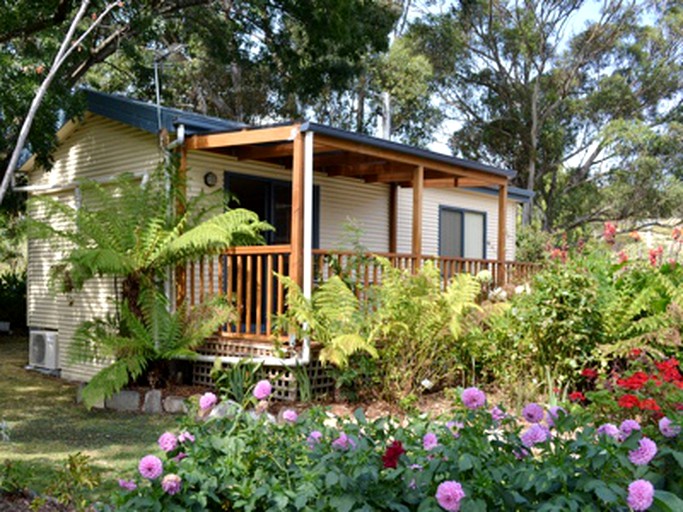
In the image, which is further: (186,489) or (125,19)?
(125,19)

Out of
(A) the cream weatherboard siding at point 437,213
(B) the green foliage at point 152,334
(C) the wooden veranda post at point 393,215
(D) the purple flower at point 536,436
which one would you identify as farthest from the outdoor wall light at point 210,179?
(D) the purple flower at point 536,436

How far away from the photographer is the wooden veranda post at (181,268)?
8.91m

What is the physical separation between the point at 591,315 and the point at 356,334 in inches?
97.2

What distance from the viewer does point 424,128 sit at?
28.1 m

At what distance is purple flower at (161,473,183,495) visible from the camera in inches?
110

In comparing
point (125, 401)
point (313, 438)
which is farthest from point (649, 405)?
point (125, 401)

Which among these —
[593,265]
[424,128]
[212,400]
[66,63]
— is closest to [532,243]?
[424,128]

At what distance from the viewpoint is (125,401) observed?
27.6 ft

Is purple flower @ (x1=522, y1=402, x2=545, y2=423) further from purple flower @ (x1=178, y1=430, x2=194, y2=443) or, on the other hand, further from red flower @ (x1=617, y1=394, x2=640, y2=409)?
red flower @ (x1=617, y1=394, x2=640, y2=409)

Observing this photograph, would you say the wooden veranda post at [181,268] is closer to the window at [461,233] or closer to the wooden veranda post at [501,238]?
the wooden veranda post at [501,238]

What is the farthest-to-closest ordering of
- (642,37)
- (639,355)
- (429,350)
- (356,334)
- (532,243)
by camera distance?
(642,37)
(532,243)
(429,350)
(356,334)
(639,355)

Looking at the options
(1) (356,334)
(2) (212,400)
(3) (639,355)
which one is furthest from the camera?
(1) (356,334)

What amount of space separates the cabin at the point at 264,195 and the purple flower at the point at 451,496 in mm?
5433

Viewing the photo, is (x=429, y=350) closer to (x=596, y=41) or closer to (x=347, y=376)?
(x=347, y=376)
